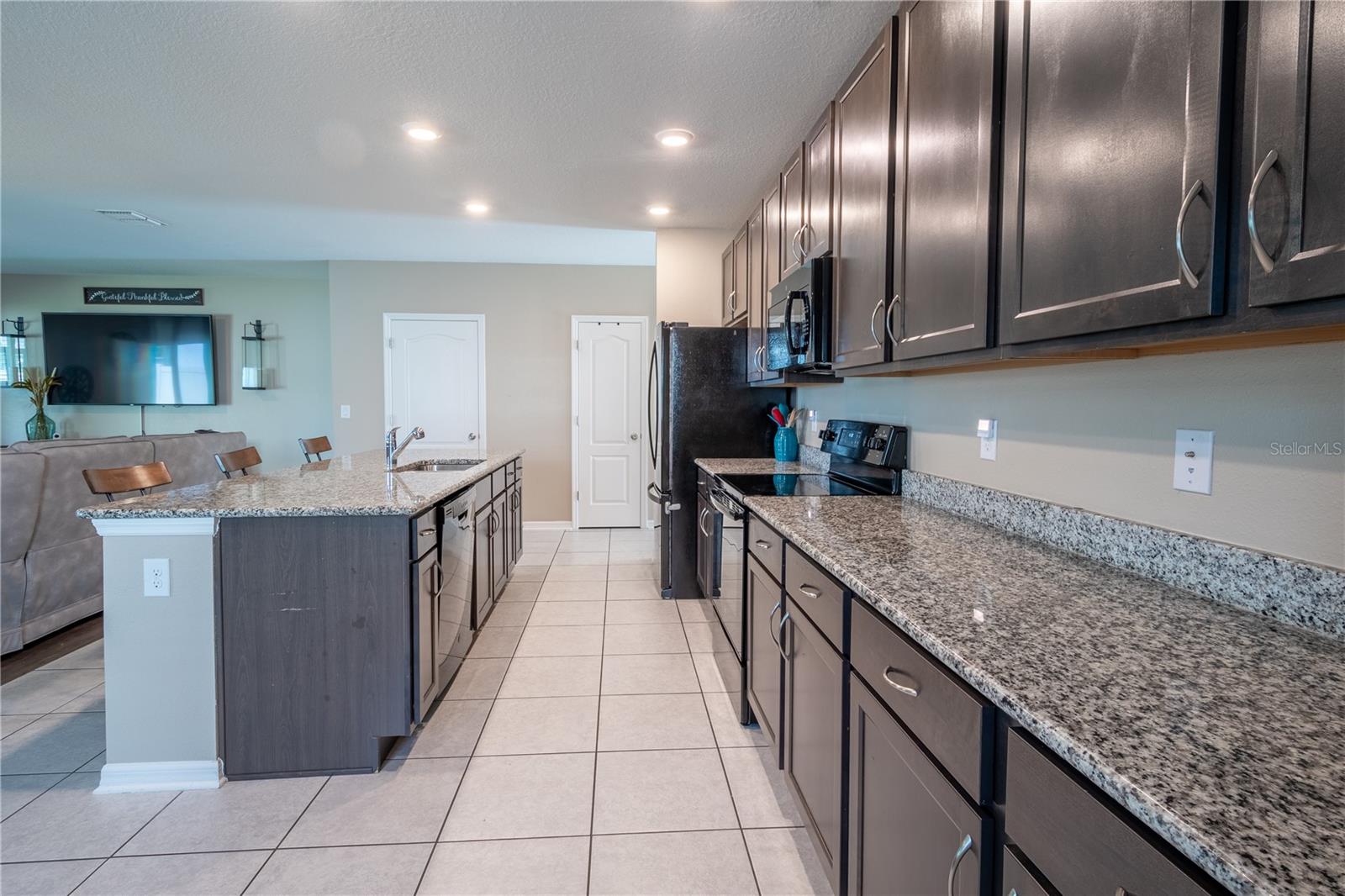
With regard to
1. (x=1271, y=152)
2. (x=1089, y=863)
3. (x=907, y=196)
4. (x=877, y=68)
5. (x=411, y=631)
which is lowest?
(x=411, y=631)

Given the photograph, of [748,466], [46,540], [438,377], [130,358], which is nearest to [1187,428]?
[748,466]

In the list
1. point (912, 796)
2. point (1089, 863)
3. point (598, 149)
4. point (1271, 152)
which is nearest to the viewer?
point (1089, 863)

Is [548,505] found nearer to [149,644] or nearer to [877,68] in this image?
[149,644]

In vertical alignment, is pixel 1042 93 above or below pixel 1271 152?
above

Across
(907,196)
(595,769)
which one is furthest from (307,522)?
Answer: (907,196)

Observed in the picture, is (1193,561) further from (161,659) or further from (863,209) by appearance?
(161,659)

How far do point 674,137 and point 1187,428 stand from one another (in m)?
2.43

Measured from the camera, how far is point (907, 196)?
166 centimetres

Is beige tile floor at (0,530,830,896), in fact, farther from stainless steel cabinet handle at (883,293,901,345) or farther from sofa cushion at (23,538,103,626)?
stainless steel cabinet handle at (883,293,901,345)

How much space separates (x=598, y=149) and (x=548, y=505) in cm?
364

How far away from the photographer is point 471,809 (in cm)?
184

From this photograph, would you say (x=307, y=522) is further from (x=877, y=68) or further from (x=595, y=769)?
(x=877, y=68)

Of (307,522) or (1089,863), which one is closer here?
(1089,863)

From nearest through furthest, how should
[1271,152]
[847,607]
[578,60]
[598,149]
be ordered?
[1271,152] → [847,607] → [578,60] → [598,149]
